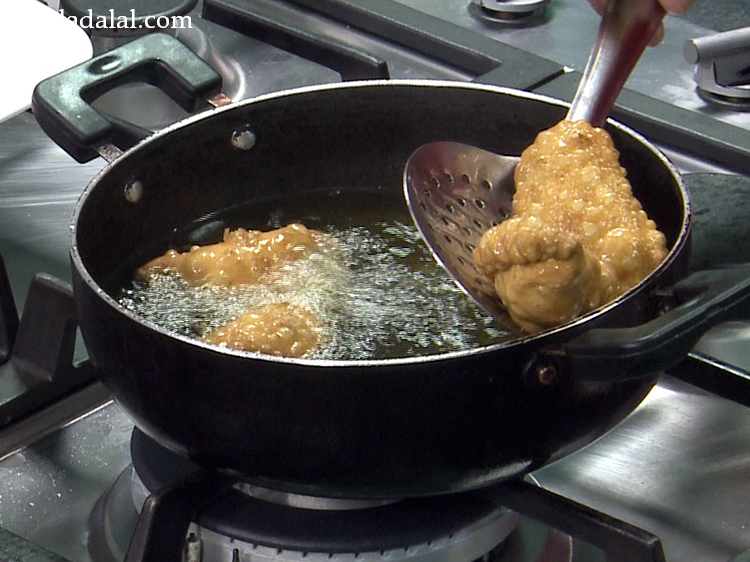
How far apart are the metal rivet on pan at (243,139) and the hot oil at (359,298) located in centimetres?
6

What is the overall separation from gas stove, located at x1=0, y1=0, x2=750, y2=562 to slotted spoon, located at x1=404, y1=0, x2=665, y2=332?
14cm

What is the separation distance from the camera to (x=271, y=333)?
681mm

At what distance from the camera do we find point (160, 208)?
2.76ft

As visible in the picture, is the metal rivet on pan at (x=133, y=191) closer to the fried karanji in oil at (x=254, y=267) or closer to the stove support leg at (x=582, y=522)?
the fried karanji in oil at (x=254, y=267)

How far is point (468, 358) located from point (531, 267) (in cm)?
11

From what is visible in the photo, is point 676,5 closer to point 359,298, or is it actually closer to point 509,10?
point 359,298

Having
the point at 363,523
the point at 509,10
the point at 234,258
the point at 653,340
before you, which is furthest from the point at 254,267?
the point at 509,10

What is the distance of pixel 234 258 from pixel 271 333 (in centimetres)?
12

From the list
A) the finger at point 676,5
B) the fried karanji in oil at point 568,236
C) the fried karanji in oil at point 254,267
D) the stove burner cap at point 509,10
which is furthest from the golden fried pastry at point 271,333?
the stove burner cap at point 509,10

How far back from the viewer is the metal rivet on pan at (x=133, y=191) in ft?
2.55

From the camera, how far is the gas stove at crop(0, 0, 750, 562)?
649 millimetres

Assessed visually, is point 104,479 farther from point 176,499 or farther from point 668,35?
point 668,35

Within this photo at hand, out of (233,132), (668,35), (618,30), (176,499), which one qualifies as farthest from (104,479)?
(668,35)

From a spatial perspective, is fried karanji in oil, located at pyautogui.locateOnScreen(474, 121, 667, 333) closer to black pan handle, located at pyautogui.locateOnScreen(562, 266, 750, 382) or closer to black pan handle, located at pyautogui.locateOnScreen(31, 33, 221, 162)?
black pan handle, located at pyautogui.locateOnScreen(562, 266, 750, 382)
